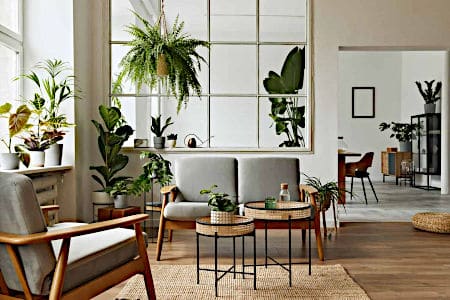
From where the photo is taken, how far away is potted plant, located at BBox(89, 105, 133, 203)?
5.20 meters

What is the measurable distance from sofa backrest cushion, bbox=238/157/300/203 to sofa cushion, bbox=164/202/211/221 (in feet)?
2.14

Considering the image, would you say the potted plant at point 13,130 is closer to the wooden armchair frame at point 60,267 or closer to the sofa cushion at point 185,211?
the sofa cushion at point 185,211

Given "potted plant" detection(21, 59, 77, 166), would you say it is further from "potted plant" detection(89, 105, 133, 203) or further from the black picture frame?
the black picture frame

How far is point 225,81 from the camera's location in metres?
6.00

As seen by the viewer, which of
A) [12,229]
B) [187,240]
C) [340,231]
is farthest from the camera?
[340,231]

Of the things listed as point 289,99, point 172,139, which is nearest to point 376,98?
point 289,99

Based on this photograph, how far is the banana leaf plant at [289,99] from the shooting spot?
5887mm

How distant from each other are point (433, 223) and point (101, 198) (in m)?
3.45

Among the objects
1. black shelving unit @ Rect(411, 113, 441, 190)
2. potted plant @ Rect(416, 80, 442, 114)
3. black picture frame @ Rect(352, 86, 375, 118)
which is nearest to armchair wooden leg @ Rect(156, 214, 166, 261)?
black shelving unit @ Rect(411, 113, 441, 190)

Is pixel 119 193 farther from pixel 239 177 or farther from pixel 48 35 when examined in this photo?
pixel 48 35

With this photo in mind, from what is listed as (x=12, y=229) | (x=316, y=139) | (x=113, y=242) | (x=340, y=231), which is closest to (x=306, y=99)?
(x=316, y=139)

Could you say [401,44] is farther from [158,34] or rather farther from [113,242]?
[113,242]

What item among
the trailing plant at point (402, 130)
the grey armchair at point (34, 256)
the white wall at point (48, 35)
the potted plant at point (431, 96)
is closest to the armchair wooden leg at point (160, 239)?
the white wall at point (48, 35)

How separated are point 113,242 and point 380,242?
10.2ft
